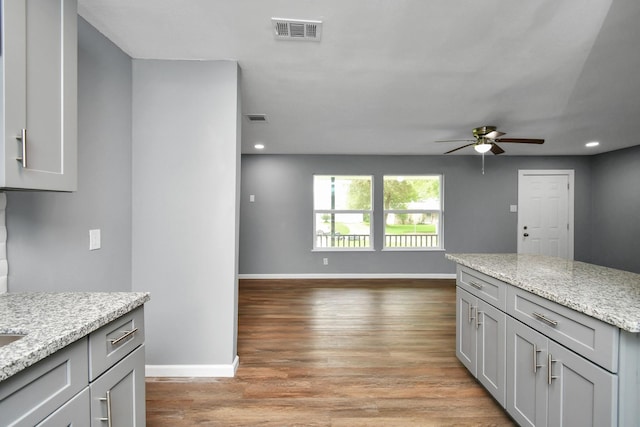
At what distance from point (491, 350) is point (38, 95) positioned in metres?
2.77

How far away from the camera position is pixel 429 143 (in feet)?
17.6

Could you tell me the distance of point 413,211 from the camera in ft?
21.3

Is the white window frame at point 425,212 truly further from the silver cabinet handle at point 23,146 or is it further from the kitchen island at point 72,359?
the silver cabinet handle at point 23,146

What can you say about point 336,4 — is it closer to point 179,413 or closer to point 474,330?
point 474,330

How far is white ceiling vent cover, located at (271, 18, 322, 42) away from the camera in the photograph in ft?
6.66

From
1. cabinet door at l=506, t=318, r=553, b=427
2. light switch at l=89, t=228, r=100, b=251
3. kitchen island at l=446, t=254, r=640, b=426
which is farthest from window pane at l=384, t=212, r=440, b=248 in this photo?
light switch at l=89, t=228, r=100, b=251

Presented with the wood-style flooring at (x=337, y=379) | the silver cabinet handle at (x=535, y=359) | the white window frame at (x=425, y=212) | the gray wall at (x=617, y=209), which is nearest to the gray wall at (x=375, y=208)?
the white window frame at (x=425, y=212)

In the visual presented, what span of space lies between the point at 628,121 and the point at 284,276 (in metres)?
5.46

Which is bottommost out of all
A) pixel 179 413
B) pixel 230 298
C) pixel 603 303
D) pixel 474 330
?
pixel 179 413

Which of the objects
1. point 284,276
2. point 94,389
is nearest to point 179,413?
point 94,389

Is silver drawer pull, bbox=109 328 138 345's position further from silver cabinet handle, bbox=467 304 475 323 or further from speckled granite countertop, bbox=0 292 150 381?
silver cabinet handle, bbox=467 304 475 323

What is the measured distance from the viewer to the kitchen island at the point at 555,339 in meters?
1.28

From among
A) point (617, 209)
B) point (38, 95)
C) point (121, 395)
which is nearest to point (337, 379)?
point (121, 395)

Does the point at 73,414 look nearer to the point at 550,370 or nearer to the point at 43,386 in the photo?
the point at 43,386
